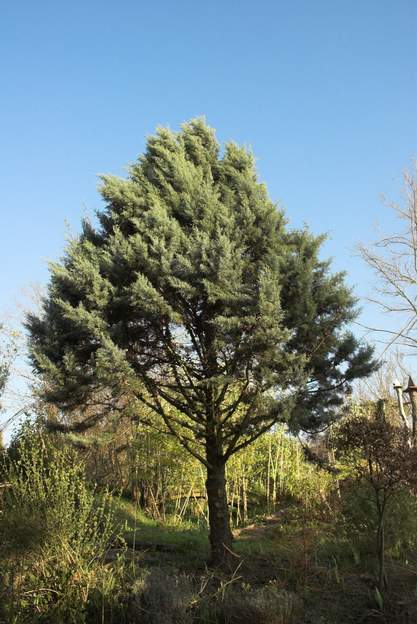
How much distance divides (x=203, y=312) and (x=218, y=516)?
8.94ft

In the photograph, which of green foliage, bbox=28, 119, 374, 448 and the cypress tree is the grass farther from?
green foliage, bbox=28, 119, 374, 448

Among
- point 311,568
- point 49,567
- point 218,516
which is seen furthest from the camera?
point 218,516

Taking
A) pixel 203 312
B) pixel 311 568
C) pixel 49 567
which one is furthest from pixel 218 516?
pixel 203 312

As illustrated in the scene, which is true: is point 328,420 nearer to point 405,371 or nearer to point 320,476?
point 320,476

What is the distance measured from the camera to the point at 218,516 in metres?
7.20

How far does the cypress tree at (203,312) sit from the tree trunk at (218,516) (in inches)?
0.7

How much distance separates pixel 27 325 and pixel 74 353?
955 millimetres

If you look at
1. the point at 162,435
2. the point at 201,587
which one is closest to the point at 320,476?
the point at 162,435

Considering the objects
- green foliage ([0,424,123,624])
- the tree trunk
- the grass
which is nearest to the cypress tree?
the tree trunk

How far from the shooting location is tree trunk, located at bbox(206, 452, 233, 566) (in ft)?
23.1

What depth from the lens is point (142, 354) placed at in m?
7.53

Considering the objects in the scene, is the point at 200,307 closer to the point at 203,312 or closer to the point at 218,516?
the point at 203,312

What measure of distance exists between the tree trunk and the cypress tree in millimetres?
18

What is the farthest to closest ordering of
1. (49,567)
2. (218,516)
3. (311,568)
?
(218,516) → (311,568) → (49,567)
